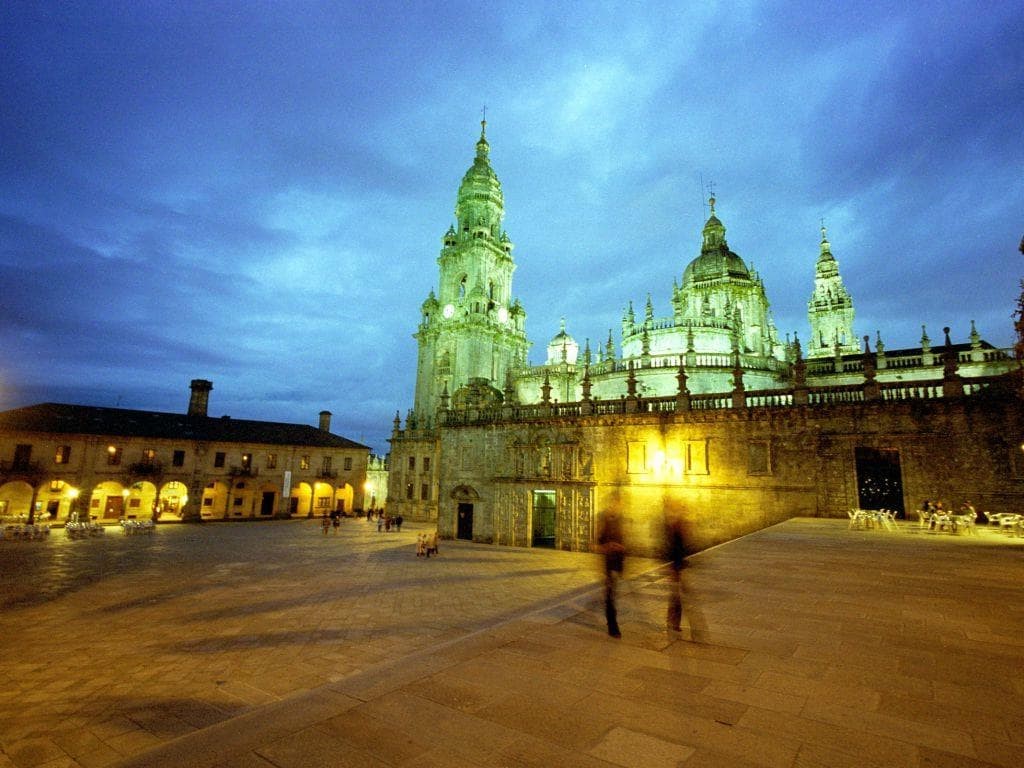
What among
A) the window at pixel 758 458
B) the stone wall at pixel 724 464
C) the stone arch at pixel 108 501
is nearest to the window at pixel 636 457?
the stone wall at pixel 724 464

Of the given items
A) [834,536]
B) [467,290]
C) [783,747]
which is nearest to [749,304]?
[467,290]

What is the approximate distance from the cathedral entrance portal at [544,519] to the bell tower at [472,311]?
21.1 meters

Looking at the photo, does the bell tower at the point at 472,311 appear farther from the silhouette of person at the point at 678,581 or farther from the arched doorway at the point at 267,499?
the silhouette of person at the point at 678,581

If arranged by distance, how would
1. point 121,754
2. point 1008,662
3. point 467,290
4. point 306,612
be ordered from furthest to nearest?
1. point 467,290
2. point 306,612
3. point 121,754
4. point 1008,662

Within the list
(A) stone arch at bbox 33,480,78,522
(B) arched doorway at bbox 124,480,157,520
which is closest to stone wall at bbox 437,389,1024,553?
(A) stone arch at bbox 33,480,78,522

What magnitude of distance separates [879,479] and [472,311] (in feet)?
133

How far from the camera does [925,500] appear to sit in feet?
61.9

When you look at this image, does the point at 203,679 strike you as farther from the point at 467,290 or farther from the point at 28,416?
the point at 467,290

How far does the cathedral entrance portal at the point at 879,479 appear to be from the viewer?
19734mm

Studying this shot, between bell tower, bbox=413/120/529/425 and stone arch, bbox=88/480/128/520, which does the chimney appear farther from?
bell tower, bbox=413/120/529/425

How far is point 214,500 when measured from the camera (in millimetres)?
44688

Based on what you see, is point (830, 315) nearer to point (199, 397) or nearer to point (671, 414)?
point (671, 414)

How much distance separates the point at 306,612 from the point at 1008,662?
1388cm

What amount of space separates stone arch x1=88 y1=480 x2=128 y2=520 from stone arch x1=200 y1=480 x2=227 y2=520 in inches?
238
